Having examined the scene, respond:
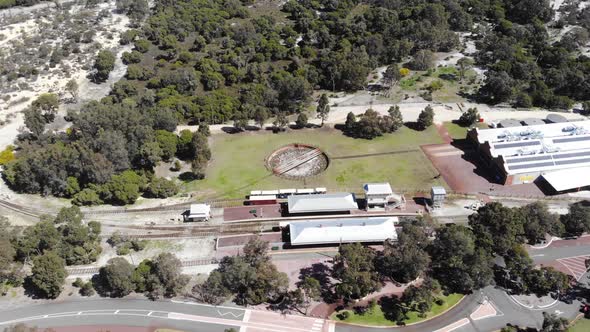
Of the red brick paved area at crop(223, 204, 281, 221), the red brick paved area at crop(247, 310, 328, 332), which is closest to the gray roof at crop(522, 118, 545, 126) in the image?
the red brick paved area at crop(223, 204, 281, 221)

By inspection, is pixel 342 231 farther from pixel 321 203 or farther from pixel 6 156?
pixel 6 156

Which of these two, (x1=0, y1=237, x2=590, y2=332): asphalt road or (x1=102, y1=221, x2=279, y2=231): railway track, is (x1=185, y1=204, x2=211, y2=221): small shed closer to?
(x1=102, y1=221, x2=279, y2=231): railway track

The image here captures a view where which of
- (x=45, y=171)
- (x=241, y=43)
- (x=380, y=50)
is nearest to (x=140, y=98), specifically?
(x=45, y=171)

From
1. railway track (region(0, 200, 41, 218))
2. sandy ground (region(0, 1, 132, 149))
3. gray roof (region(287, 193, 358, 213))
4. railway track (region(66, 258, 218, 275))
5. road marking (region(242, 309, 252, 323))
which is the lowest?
sandy ground (region(0, 1, 132, 149))

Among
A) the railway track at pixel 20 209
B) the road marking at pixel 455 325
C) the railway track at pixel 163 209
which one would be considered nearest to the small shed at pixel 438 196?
the road marking at pixel 455 325

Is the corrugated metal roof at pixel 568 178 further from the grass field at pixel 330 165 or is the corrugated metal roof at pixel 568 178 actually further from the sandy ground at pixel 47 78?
the sandy ground at pixel 47 78

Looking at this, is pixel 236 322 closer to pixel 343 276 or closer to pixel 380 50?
pixel 343 276

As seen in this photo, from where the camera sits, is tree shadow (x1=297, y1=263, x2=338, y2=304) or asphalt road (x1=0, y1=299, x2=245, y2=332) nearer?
asphalt road (x1=0, y1=299, x2=245, y2=332)
